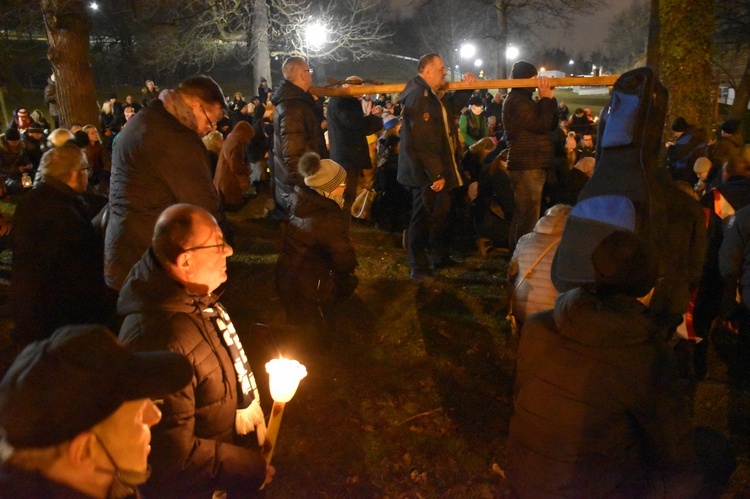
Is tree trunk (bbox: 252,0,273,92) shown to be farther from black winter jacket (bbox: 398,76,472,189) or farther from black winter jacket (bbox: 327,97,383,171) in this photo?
black winter jacket (bbox: 398,76,472,189)

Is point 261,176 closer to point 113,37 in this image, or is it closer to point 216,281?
point 216,281

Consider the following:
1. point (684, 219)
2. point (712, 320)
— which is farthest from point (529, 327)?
point (712, 320)

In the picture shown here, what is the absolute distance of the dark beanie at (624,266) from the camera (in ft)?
7.32

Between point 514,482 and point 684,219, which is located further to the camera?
point 684,219

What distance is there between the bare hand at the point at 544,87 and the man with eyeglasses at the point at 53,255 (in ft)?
13.0

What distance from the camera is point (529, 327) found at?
7.95ft

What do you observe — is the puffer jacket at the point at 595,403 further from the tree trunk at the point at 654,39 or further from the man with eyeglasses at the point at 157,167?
the tree trunk at the point at 654,39

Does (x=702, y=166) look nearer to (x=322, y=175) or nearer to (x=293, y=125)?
(x=293, y=125)

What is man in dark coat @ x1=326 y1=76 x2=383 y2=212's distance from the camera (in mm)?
7141

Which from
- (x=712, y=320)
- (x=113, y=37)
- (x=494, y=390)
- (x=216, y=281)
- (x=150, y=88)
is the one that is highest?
(x=113, y=37)

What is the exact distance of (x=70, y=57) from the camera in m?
9.45

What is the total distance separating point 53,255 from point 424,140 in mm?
3378

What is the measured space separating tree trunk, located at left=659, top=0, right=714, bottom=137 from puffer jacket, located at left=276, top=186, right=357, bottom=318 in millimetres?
9333

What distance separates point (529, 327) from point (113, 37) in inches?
1531
